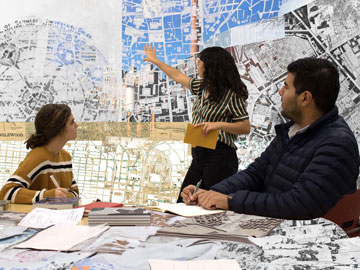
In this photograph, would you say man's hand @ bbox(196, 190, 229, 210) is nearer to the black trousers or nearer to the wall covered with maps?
the black trousers

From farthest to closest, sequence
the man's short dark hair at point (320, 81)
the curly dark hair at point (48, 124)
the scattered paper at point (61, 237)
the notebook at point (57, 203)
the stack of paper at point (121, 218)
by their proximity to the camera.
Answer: the curly dark hair at point (48, 124)
the man's short dark hair at point (320, 81)
the notebook at point (57, 203)
the stack of paper at point (121, 218)
the scattered paper at point (61, 237)

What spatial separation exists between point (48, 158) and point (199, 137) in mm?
876

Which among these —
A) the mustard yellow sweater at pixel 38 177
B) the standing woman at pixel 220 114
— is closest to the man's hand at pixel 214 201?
the mustard yellow sweater at pixel 38 177

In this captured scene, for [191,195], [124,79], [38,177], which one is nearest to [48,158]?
[38,177]

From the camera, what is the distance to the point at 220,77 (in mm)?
2584

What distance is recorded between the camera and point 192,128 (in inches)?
93.0

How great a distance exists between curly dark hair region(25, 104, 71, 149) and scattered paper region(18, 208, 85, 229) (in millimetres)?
801

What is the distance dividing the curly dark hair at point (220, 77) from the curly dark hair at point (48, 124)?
0.92 meters

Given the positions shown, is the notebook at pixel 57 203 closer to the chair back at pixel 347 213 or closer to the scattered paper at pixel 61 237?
the scattered paper at pixel 61 237

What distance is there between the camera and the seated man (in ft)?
4.83

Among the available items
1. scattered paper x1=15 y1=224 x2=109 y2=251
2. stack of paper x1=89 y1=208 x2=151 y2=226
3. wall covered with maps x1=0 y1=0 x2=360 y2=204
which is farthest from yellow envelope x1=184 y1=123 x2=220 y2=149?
wall covered with maps x1=0 y1=0 x2=360 y2=204

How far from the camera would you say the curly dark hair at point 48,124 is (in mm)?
2230

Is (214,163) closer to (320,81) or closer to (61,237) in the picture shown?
(320,81)

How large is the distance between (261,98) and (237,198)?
2204 mm
